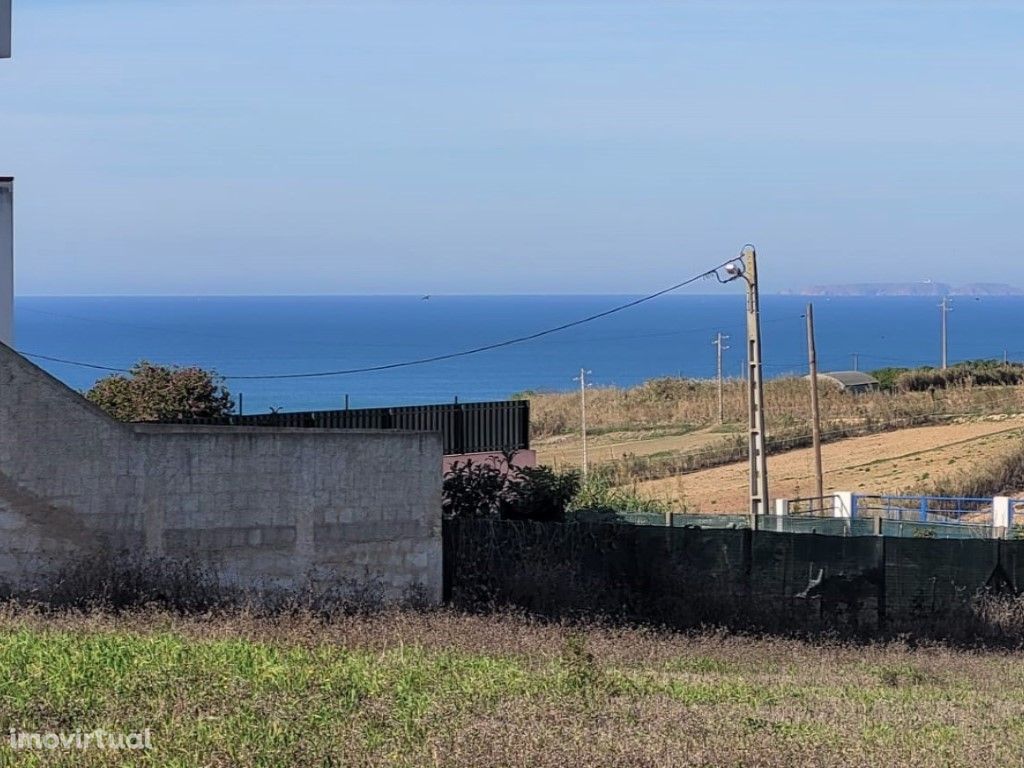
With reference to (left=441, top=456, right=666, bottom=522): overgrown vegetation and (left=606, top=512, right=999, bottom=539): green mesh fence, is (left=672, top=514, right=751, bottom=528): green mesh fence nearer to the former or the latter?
(left=606, top=512, right=999, bottom=539): green mesh fence

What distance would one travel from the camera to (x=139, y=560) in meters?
17.1

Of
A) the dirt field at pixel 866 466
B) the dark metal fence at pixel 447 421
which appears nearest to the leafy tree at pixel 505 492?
the dark metal fence at pixel 447 421

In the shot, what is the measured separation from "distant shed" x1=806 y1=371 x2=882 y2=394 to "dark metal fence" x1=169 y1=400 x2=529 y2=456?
156 ft

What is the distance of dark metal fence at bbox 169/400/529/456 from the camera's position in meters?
22.8

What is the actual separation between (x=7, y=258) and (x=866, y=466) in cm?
3271

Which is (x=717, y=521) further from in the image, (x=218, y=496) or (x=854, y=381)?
(x=854, y=381)

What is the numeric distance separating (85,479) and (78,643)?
16.9ft

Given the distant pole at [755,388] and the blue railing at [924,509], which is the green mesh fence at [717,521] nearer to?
the distant pole at [755,388]

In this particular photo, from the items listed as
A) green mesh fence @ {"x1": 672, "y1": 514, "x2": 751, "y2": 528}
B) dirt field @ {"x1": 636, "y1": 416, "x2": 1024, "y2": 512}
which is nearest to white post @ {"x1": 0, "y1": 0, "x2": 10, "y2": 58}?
green mesh fence @ {"x1": 672, "y1": 514, "x2": 751, "y2": 528}

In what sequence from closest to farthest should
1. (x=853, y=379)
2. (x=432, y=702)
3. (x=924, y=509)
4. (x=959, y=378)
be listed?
(x=432, y=702) → (x=924, y=509) → (x=959, y=378) → (x=853, y=379)

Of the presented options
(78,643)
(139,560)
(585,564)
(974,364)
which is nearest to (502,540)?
(585,564)

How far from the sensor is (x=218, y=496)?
1786cm

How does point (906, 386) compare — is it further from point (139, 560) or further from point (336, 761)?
point (336, 761)

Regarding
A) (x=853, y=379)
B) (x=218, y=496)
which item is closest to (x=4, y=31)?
(x=218, y=496)
